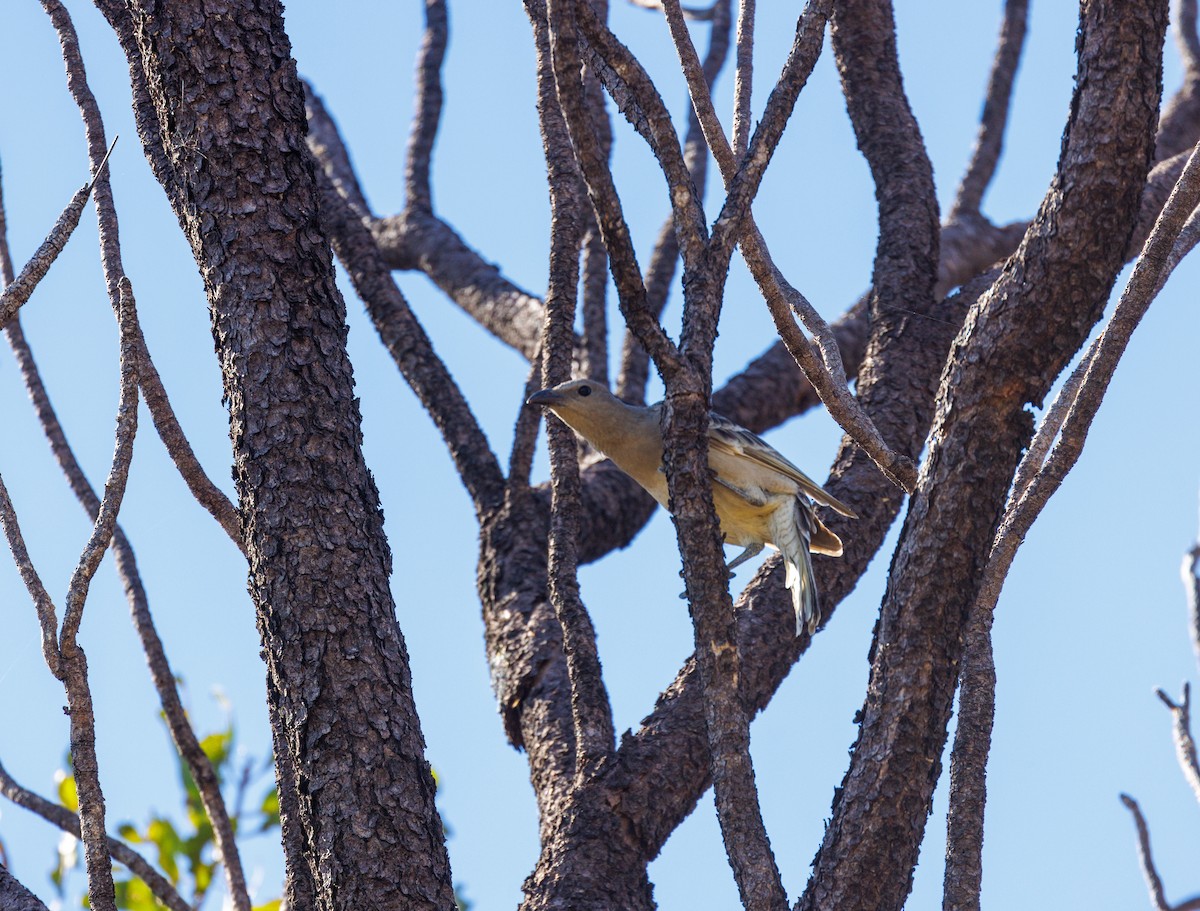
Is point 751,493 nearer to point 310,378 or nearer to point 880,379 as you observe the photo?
point 880,379

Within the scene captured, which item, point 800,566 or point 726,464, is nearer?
point 800,566

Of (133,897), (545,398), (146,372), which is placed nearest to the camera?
(146,372)

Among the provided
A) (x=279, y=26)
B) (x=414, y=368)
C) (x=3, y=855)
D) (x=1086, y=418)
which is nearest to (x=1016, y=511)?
(x=1086, y=418)

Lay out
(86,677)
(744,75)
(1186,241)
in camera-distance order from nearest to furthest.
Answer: (86,677) < (1186,241) < (744,75)

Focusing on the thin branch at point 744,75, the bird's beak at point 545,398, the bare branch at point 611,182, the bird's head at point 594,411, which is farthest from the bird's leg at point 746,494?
the bare branch at point 611,182

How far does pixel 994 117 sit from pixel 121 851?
604 cm

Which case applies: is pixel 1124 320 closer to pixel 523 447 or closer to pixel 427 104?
pixel 523 447

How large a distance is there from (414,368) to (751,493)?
5.07 feet

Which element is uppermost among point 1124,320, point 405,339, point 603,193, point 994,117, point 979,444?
point 994,117

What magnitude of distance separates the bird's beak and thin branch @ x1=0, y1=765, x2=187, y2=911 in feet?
6.51

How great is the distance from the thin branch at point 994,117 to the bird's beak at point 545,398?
3213 mm

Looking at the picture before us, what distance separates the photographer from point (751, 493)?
18.7 ft

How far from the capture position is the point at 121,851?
388 cm

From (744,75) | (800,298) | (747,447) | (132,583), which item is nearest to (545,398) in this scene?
(747,447)
